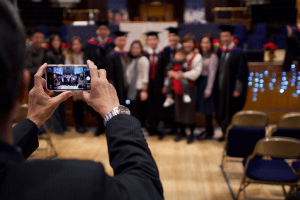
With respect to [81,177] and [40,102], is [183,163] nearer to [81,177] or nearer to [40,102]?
[40,102]

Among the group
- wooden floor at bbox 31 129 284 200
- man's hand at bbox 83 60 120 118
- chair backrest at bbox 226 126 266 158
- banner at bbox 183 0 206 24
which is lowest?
wooden floor at bbox 31 129 284 200

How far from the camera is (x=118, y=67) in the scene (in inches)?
171

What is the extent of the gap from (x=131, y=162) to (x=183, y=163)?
10.4 feet

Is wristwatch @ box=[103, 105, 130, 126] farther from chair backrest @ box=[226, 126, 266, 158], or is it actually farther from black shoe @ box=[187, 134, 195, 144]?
black shoe @ box=[187, 134, 195, 144]

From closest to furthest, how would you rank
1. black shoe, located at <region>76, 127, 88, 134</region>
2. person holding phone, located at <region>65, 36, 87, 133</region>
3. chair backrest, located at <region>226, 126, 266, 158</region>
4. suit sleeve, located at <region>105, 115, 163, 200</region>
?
1. suit sleeve, located at <region>105, 115, 163, 200</region>
2. chair backrest, located at <region>226, 126, 266, 158</region>
3. person holding phone, located at <region>65, 36, 87, 133</region>
4. black shoe, located at <region>76, 127, 88, 134</region>

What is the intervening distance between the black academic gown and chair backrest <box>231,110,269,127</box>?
1.60m

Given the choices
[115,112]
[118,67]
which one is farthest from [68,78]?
[118,67]

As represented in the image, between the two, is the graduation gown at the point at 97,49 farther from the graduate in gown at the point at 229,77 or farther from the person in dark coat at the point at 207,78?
the graduate in gown at the point at 229,77

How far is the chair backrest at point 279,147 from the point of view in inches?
88.3

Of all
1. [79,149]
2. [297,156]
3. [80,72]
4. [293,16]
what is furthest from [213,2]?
[80,72]

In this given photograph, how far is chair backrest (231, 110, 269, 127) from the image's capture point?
311cm

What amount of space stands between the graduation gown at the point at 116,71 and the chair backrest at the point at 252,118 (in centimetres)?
190

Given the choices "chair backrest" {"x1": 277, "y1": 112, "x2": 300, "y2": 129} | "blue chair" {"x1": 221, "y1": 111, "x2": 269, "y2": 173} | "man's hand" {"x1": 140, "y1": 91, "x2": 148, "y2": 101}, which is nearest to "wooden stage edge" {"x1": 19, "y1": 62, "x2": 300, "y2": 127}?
"man's hand" {"x1": 140, "y1": 91, "x2": 148, "y2": 101}

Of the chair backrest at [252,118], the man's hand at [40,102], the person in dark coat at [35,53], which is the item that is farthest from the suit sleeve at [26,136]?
the person in dark coat at [35,53]
